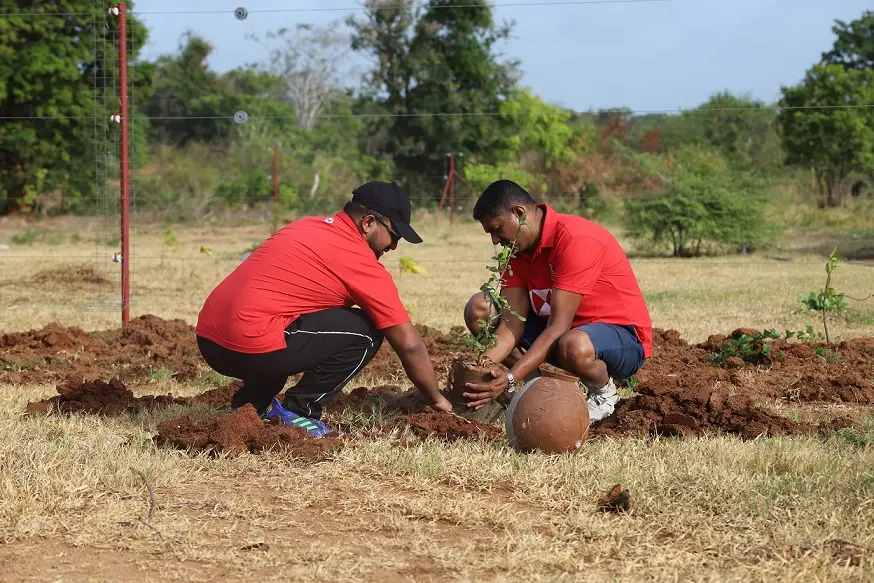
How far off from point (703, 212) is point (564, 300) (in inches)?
570

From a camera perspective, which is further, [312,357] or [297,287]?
[312,357]

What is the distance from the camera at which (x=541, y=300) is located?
6.55 meters

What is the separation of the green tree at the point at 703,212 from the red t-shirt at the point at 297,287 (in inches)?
593

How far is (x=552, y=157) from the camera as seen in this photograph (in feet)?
151

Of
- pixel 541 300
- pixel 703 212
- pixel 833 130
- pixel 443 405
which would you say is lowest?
pixel 443 405

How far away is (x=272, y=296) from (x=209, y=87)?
5085 centimetres

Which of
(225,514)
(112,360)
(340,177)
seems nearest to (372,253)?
(225,514)

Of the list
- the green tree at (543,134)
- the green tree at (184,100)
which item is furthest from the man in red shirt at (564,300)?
the green tree at (184,100)

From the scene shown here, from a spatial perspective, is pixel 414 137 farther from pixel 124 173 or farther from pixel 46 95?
pixel 124 173

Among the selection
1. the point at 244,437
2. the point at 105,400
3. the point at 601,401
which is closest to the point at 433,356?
the point at 601,401

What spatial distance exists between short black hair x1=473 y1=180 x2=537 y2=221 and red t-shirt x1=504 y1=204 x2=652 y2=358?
0.88 feet

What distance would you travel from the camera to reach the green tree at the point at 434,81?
3678 cm

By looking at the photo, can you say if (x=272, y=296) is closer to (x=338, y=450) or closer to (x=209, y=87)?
(x=338, y=450)

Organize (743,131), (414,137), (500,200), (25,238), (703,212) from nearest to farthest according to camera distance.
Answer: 1. (500,200)
2. (703,212)
3. (25,238)
4. (414,137)
5. (743,131)
